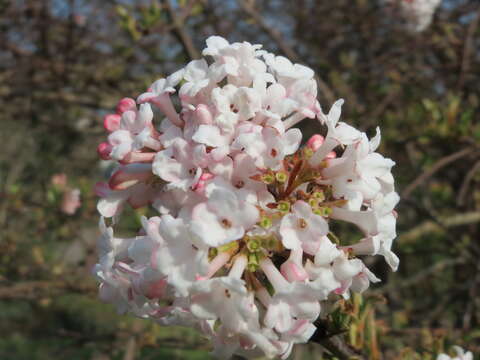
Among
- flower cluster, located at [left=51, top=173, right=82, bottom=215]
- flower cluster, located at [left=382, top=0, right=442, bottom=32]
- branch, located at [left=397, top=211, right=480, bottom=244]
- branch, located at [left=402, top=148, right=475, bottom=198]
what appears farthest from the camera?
flower cluster, located at [left=382, top=0, right=442, bottom=32]

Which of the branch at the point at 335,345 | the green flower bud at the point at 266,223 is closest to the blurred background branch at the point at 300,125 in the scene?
the branch at the point at 335,345

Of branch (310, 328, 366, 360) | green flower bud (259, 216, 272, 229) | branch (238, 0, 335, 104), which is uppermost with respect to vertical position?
green flower bud (259, 216, 272, 229)

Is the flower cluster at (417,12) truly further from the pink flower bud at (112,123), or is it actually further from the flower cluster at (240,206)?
the pink flower bud at (112,123)

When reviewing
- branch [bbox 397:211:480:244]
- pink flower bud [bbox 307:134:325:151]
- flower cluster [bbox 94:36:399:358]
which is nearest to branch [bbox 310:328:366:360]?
flower cluster [bbox 94:36:399:358]

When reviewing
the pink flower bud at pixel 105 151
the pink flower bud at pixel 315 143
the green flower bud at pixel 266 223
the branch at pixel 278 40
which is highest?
the pink flower bud at pixel 315 143

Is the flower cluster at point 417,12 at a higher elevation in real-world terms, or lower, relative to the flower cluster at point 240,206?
lower

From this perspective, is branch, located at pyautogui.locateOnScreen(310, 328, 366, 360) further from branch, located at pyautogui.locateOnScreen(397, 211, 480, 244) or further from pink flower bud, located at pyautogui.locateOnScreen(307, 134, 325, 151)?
branch, located at pyautogui.locateOnScreen(397, 211, 480, 244)

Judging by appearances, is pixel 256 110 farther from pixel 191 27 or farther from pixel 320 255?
pixel 191 27

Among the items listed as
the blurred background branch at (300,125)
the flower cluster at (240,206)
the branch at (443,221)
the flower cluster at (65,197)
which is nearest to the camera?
the flower cluster at (240,206)
